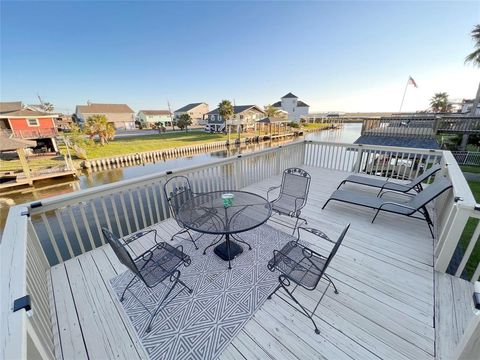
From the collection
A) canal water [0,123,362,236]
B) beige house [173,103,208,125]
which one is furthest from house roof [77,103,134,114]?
canal water [0,123,362,236]

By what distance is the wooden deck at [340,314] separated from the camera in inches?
59.6

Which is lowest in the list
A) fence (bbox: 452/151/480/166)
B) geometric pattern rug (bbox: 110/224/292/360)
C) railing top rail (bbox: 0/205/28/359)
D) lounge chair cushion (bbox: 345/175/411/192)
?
fence (bbox: 452/151/480/166)

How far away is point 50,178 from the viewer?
41.9ft

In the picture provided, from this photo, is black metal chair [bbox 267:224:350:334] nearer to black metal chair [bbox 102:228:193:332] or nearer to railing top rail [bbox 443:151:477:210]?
black metal chair [bbox 102:228:193:332]

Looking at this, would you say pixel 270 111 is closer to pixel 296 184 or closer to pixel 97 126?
pixel 97 126

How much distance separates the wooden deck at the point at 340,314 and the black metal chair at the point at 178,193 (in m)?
0.75

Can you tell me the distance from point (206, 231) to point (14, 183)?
16206 mm

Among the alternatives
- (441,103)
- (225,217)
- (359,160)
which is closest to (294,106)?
(441,103)

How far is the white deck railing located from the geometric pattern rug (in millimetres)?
684

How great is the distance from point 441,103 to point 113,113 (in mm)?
65008

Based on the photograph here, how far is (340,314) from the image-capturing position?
1776 mm

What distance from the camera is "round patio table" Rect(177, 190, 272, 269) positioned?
221 centimetres

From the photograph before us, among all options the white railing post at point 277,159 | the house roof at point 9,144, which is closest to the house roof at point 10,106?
the house roof at point 9,144

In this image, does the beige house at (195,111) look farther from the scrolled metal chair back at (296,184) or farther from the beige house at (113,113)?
the scrolled metal chair back at (296,184)
